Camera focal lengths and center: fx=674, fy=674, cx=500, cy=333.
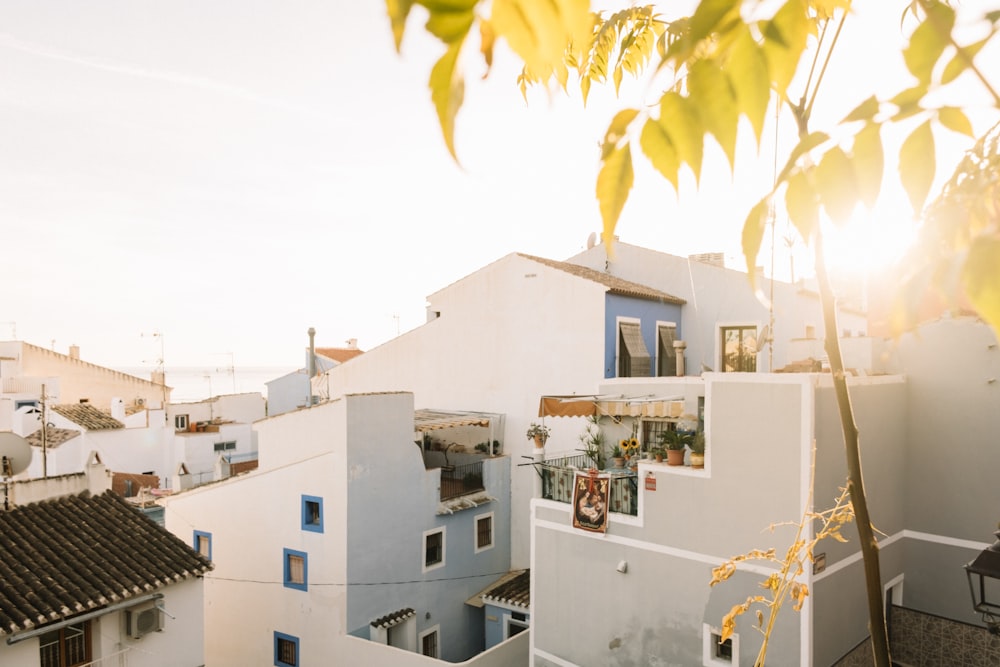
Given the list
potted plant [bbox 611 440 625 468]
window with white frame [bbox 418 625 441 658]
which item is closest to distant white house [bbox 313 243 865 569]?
window with white frame [bbox 418 625 441 658]

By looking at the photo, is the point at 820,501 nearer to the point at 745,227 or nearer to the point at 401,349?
the point at 745,227

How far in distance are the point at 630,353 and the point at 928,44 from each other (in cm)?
1780

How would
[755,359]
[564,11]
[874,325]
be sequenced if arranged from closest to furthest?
[564,11] < [874,325] < [755,359]

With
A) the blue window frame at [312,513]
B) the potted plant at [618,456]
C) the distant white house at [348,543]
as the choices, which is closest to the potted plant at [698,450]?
the potted plant at [618,456]

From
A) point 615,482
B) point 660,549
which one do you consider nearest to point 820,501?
point 660,549

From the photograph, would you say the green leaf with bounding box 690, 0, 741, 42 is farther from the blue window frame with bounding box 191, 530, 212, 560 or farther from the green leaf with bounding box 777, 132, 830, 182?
the blue window frame with bounding box 191, 530, 212, 560

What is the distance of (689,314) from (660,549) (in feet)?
37.8

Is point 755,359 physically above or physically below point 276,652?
above

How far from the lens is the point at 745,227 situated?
0.99m

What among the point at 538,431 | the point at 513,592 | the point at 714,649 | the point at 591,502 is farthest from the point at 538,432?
the point at 714,649

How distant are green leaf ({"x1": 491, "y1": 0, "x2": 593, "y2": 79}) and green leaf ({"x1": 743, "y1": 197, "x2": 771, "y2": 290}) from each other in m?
0.35

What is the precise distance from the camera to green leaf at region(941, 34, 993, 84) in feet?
3.43

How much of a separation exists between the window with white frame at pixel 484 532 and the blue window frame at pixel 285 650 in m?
5.36

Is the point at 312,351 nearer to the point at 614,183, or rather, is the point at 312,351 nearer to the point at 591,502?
the point at 591,502
